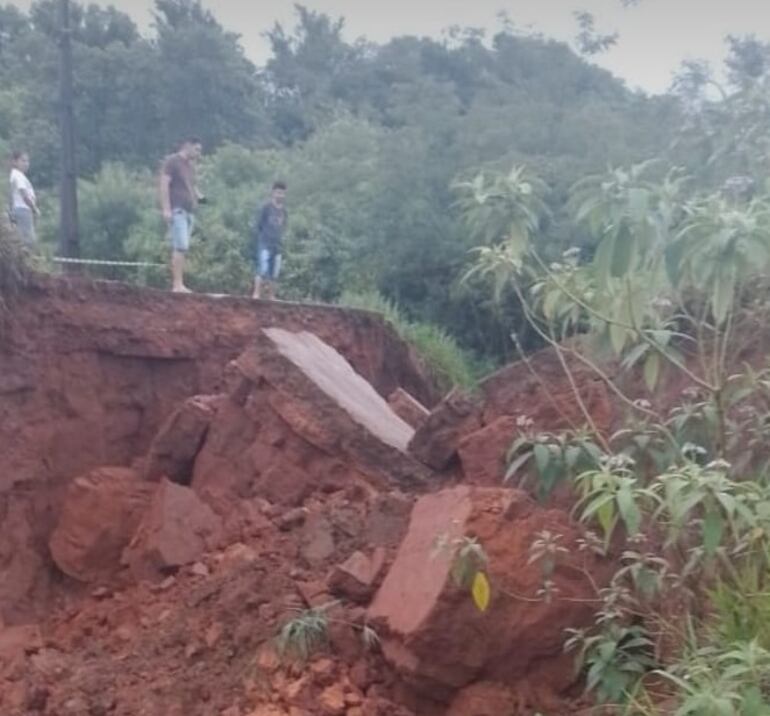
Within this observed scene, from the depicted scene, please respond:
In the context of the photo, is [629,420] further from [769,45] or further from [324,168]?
[324,168]

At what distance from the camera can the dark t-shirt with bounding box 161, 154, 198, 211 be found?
34.2 ft

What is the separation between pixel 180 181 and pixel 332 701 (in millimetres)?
5800

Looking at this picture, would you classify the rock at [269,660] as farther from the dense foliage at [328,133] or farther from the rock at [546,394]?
the dense foliage at [328,133]

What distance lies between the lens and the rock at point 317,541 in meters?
6.61

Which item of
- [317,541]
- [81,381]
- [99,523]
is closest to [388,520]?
[317,541]

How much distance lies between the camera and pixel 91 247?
66.7 ft

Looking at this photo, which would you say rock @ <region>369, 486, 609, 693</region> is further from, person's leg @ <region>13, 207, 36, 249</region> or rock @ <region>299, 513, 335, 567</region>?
person's leg @ <region>13, 207, 36, 249</region>

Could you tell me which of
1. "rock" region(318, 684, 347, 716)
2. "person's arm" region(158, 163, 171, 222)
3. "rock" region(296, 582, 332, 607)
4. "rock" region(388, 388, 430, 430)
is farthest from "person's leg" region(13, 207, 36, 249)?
"rock" region(318, 684, 347, 716)

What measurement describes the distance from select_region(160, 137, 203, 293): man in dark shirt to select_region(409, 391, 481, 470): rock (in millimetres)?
3691

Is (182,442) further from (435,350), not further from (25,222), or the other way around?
(435,350)

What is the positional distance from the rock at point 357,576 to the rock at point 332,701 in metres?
0.50

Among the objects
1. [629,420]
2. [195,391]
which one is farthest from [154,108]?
[629,420]

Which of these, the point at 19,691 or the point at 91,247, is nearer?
the point at 19,691

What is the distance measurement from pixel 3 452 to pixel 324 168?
13.2m
